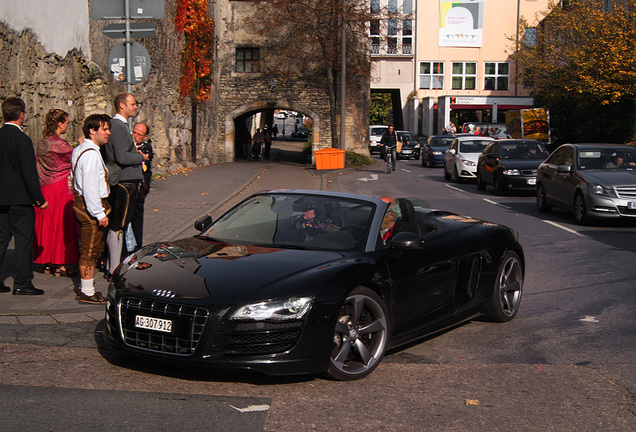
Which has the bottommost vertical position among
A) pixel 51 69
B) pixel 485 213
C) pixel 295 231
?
pixel 485 213

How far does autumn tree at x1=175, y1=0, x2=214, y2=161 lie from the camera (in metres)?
29.5

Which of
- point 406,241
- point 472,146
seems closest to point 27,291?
point 406,241

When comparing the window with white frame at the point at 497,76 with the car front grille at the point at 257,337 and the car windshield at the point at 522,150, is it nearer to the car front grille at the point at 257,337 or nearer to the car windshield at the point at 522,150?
the car windshield at the point at 522,150

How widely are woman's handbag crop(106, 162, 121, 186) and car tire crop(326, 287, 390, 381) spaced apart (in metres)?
3.79

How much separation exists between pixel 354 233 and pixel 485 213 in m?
10.9

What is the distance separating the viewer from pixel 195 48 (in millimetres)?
31453

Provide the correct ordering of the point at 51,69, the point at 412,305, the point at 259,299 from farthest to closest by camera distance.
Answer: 1. the point at 51,69
2. the point at 412,305
3. the point at 259,299

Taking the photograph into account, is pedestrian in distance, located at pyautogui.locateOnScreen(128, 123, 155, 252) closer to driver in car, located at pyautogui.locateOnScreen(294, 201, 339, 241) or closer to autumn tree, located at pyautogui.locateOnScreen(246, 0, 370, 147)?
driver in car, located at pyautogui.locateOnScreen(294, 201, 339, 241)

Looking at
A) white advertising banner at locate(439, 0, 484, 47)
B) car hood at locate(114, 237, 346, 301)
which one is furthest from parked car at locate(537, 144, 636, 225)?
white advertising banner at locate(439, 0, 484, 47)

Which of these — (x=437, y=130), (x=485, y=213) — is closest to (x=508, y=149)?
(x=485, y=213)

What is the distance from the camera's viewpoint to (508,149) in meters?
21.8

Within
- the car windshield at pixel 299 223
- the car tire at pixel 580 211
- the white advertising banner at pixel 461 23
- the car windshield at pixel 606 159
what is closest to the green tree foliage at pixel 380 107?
the white advertising banner at pixel 461 23

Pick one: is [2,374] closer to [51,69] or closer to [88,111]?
[51,69]

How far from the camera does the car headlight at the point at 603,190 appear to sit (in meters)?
13.8
